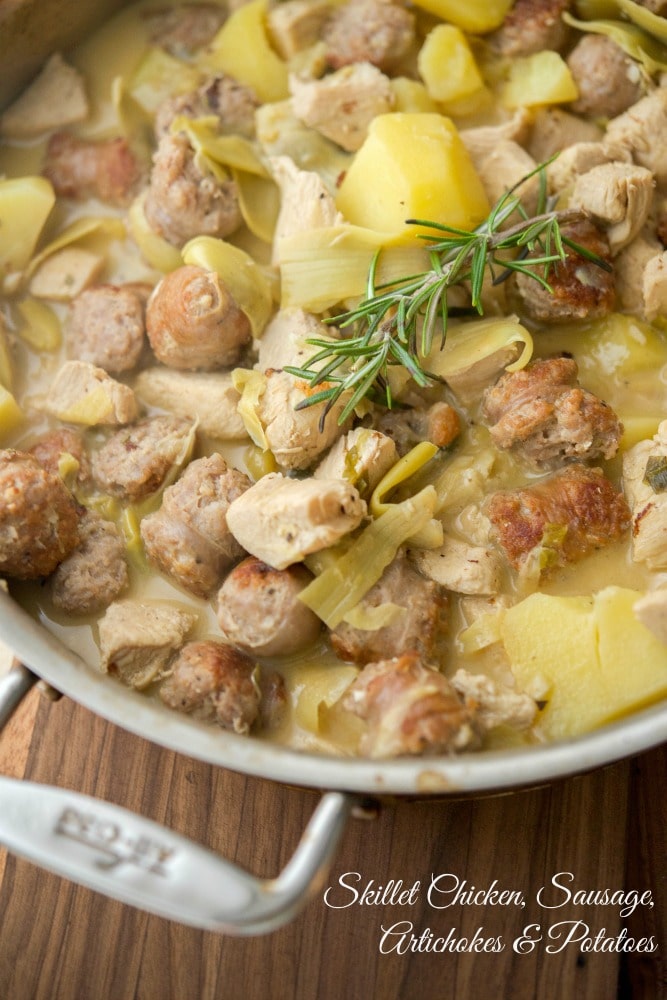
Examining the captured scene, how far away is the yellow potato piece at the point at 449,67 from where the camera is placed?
9.85 ft

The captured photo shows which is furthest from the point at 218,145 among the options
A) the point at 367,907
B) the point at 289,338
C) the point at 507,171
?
the point at 367,907

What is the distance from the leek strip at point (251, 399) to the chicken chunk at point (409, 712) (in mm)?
721

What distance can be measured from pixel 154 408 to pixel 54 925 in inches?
55.7

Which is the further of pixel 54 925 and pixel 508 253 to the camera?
pixel 508 253

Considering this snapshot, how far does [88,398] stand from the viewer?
2709mm

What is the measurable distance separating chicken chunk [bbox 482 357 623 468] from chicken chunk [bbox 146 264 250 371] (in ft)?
2.41

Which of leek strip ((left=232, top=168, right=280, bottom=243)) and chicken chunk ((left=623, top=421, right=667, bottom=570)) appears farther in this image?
leek strip ((left=232, top=168, right=280, bottom=243))

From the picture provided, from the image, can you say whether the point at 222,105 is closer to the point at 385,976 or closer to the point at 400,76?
the point at 400,76

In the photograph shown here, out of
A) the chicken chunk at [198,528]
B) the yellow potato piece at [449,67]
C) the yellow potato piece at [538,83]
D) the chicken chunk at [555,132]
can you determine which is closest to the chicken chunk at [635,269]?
the chicken chunk at [555,132]

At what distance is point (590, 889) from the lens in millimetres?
2516

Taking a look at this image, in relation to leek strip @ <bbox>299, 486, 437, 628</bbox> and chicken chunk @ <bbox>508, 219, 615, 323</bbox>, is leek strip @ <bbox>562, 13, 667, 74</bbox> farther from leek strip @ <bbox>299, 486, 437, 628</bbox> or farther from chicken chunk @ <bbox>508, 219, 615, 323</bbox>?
leek strip @ <bbox>299, 486, 437, 628</bbox>

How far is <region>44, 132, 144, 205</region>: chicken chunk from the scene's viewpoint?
3.10m

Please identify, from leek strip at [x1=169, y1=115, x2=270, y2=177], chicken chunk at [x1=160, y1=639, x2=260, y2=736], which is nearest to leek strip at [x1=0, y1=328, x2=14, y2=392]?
leek strip at [x1=169, y1=115, x2=270, y2=177]

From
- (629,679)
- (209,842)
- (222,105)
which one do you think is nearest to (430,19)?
(222,105)
